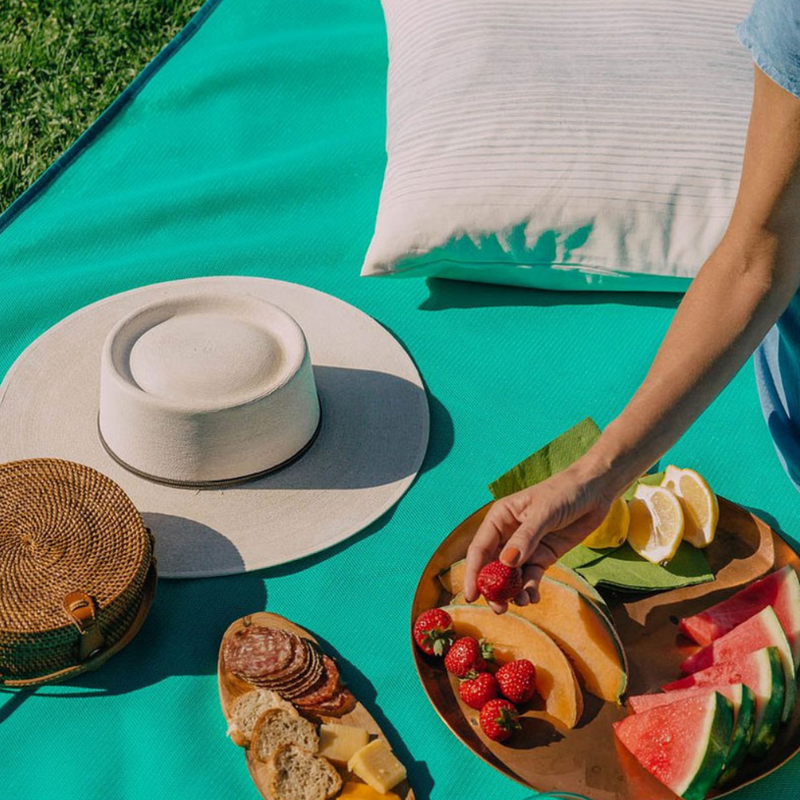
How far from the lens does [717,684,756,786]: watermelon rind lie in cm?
162

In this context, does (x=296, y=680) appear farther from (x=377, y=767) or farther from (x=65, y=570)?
(x=65, y=570)

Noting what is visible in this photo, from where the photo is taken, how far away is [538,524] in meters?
1.55

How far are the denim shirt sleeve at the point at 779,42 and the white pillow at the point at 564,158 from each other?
A: 0.96m

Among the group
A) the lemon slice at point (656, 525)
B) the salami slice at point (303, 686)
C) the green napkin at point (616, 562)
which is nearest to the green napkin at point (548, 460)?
the green napkin at point (616, 562)

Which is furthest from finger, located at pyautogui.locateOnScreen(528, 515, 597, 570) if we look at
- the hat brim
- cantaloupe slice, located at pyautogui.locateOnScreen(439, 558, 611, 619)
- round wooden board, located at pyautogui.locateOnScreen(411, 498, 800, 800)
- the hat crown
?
the hat crown

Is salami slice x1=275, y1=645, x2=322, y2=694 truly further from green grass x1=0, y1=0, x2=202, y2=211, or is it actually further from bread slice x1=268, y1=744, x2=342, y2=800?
green grass x1=0, y1=0, x2=202, y2=211

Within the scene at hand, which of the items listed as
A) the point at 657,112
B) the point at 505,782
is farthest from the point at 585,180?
the point at 505,782

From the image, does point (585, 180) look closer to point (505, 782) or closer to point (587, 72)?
point (587, 72)

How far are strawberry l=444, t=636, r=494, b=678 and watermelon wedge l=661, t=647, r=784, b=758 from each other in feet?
1.24

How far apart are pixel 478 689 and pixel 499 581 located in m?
0.26

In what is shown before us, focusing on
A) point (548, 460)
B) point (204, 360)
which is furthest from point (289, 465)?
point (548, 460)

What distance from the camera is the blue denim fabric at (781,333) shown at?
58.8 inches

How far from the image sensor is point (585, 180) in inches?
98.6

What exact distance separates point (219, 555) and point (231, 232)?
1064 millimetres
